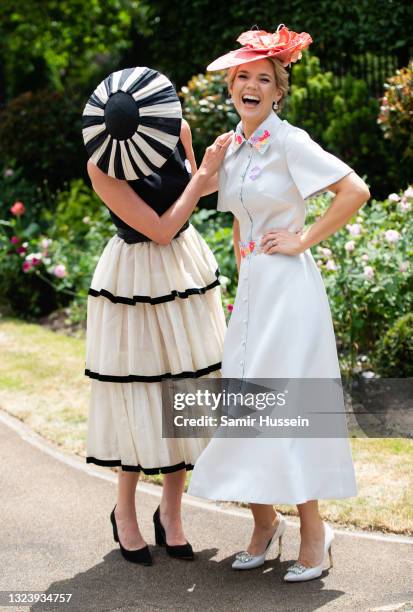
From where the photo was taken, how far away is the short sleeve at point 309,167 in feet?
10.5

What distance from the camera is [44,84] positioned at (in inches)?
565

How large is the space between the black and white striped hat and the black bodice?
0.09 meters

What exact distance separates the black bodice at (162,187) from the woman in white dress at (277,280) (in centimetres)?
25

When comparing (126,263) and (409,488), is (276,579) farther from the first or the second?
(126,263)

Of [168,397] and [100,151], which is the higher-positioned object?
[100,151]

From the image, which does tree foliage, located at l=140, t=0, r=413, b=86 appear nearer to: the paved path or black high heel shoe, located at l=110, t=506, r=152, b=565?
the paved path

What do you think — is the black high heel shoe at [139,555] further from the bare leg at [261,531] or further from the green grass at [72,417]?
the green grass at [72,417]

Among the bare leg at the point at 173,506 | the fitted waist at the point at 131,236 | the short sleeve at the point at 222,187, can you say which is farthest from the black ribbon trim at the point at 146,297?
the bare leg at the point at 173,506

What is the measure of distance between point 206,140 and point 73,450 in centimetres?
412

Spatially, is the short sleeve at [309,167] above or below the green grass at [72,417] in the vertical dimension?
above

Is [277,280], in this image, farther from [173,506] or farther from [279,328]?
[173,506]

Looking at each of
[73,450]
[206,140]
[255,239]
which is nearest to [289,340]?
[255,239]

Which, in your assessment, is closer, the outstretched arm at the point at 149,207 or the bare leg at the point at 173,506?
the outstretched arm at the point at 149,207

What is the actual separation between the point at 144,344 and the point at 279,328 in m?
0.58
